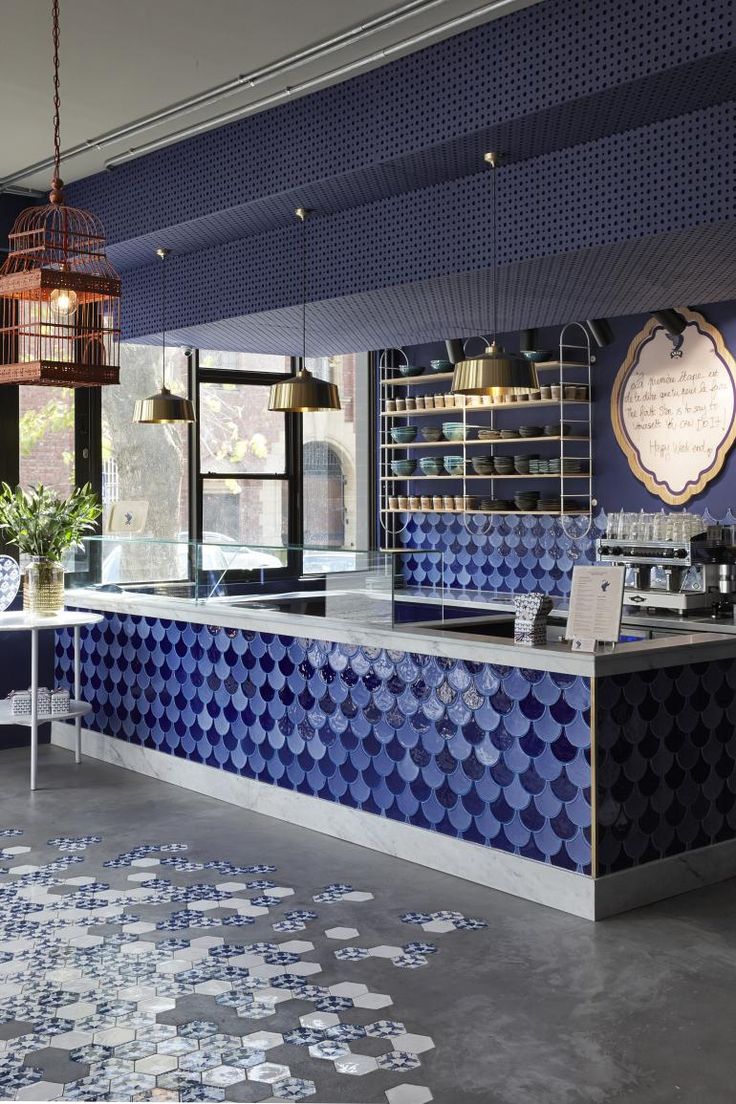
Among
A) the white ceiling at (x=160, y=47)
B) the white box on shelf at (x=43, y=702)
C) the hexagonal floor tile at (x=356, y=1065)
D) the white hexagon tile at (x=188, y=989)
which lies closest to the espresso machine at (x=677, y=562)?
the white hexagon tile at (x=188, y=989)

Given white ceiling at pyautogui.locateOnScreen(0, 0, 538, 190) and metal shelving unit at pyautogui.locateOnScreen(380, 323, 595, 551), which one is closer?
white ceiling at pyautogui.locateOnScreen(0, 0, 538, 190)

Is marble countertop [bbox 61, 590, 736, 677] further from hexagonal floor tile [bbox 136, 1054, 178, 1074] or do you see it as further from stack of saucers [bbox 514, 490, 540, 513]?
stack of saucers [bbox 514, 490, 540, 513]

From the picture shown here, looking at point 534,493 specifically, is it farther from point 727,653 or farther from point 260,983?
point 260,983

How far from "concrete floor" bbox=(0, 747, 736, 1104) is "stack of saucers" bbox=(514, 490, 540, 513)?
2.94m

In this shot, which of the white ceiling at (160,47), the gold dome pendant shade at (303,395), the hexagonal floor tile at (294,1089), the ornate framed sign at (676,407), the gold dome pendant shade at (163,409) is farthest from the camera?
the ornate framed sign at (676,407)

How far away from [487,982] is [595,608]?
1.42 m

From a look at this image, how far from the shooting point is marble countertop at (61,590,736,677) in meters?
4.12

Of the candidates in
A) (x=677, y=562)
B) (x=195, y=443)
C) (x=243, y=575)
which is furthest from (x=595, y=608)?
(x=195, y=443)

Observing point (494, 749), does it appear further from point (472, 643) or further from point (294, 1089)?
point (294, 1089)

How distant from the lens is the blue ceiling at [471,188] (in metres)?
3.98

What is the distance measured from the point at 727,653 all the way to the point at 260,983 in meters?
2.18

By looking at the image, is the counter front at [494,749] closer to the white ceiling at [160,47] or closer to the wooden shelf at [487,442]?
the white ceiling at [160,47]

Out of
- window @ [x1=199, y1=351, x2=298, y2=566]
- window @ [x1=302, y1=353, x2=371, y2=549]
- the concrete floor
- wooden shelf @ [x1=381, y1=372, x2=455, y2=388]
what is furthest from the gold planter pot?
wooden shelf @ [x1=381, y1=372, x2=455, y2=388]

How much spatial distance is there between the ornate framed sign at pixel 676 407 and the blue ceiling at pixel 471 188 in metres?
0.83
